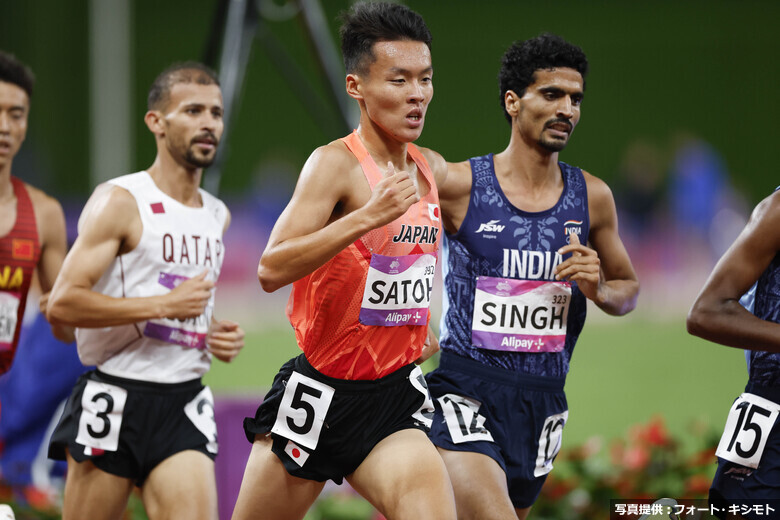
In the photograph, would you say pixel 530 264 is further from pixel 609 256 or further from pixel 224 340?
pixel 224 340

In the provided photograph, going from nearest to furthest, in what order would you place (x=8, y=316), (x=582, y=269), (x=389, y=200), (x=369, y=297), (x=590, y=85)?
1. (x=389, y=200)
2. (x=369, y=297)
3. (x=582, y=269)
4. (x=8, y=316)
5. (x=590, y=85)

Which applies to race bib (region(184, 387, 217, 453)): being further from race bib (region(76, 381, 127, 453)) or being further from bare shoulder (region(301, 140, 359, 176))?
bare shoulder (region(301, 140, 359, 176))

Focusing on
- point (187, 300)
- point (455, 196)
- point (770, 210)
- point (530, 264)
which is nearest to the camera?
point (770, 210)

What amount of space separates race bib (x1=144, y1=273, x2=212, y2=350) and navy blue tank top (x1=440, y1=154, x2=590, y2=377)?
1054 mm

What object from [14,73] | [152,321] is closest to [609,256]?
[152,321]

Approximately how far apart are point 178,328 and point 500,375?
4.57 ft

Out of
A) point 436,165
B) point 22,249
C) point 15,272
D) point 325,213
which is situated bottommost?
point 15,272

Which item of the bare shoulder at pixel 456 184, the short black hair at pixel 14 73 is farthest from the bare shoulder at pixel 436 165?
the short black hair at pixel 14 73

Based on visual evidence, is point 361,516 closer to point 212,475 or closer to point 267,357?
point 212,475

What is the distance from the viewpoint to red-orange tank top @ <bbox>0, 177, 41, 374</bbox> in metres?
4.79

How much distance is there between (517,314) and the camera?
424 centimetres

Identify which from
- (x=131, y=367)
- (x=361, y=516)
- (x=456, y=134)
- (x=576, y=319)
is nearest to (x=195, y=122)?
(x=131, y=367)

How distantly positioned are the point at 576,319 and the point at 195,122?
6.35 feet

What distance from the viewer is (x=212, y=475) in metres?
4.28
